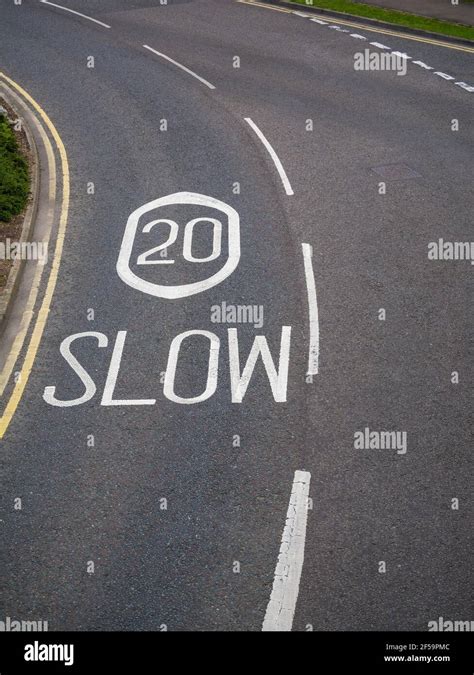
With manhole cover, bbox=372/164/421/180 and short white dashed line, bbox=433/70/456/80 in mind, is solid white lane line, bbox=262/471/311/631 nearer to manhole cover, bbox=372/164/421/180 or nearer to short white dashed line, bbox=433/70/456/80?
manhole cover, bbox=372/164/421/180

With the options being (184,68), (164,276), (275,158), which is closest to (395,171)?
(275,158)

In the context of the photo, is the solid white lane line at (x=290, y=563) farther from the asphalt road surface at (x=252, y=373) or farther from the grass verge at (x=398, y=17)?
the grass verge at (x=398, y=17)

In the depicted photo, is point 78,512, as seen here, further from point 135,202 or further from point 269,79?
point 269,79

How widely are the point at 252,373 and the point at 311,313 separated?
5.59 ft

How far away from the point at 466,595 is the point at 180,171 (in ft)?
37.4

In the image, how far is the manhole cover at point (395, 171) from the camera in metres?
17.0

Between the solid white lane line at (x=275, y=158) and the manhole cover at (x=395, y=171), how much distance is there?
1.76 m

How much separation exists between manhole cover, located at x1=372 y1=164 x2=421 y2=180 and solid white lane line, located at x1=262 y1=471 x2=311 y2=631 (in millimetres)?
8851

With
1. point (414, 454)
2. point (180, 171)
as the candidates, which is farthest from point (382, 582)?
point (180, 171)

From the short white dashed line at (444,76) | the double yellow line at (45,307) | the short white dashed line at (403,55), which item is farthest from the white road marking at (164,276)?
the short white dashed line at (444,76)

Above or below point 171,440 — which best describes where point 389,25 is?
above

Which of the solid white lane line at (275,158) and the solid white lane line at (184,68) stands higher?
the solid white lane line at (184,68)

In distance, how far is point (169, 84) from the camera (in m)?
22.3

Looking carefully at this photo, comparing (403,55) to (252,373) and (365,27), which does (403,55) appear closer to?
(365,27)
